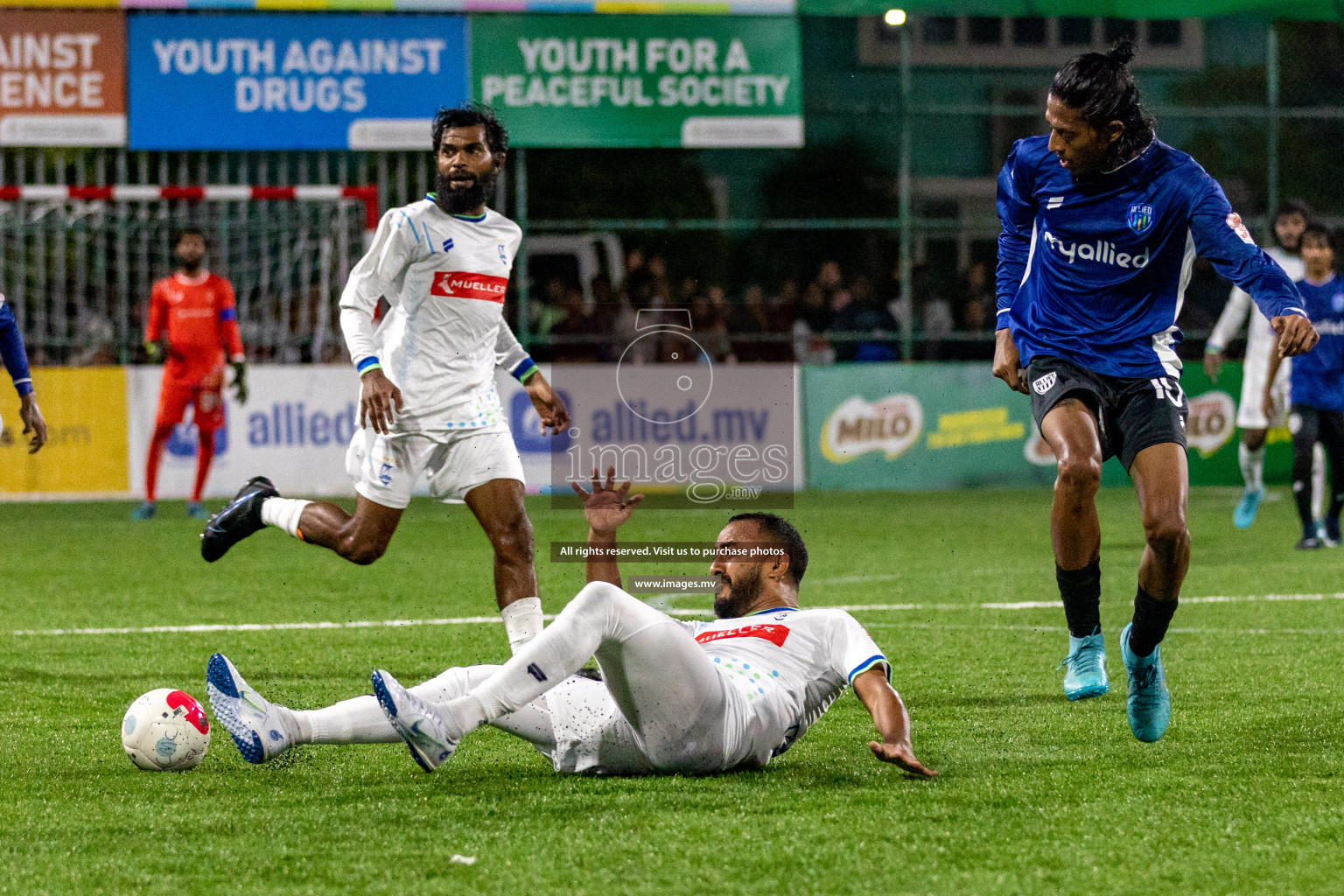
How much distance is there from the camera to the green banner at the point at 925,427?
16.5 metres

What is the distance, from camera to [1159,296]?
218 inches

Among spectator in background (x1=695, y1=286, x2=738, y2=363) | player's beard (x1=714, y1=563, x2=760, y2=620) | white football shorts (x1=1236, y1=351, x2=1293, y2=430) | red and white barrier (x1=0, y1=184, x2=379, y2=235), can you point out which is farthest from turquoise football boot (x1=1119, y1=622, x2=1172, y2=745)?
spectator in background (x1=695, y1=286, x2=738, y2=363)

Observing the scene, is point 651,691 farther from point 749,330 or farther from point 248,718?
point 749,330

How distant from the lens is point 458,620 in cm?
827

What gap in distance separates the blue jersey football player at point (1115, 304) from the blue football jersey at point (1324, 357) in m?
6.33

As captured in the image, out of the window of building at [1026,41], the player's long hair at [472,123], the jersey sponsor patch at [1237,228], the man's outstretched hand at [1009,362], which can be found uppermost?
the window of building at [1026,41]

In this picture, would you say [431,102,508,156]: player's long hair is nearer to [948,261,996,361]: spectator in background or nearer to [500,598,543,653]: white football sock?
[500,598,543,653]: white football sock

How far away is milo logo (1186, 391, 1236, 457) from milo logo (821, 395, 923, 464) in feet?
9.13

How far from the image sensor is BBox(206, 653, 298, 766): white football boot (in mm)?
4500

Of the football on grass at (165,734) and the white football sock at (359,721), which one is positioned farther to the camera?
the football on grass at (165,734)

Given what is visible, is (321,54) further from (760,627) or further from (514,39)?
(760,627)

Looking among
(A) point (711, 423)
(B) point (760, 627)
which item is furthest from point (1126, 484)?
(B) point (760, 627)

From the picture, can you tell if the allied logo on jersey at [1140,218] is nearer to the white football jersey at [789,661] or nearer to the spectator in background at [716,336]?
the white football jersey at [789,661]

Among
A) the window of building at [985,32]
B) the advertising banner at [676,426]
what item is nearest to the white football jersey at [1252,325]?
the advertising banner at [676,426]
